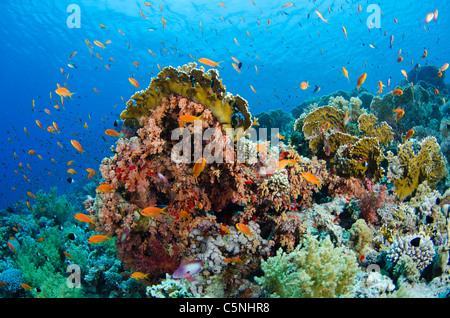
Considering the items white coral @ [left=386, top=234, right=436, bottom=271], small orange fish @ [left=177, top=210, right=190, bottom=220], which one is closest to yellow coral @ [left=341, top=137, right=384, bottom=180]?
white coral @ [left=386, top=234, right=436, bottom=271]

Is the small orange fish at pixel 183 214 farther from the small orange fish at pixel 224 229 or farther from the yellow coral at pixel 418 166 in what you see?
the yellow coral at pixel 418 166

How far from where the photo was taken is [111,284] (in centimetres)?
439

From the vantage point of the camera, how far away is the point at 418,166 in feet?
17.3

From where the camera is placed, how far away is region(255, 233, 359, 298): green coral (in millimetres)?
2686

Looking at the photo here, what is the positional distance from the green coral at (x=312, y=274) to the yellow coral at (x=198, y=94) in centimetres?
225

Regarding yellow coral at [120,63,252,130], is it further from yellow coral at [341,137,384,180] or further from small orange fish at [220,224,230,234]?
yellow coral at [341,137,384,180]

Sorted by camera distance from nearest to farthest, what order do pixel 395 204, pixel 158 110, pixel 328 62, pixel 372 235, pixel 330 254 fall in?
1. pixel 330 254
2. pixel 158 110
3. pixel 372 235
4. pixel 395 204
5. pixel 328 62

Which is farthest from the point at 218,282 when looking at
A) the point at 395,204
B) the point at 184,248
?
the point at 395,204

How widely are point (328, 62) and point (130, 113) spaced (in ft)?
211

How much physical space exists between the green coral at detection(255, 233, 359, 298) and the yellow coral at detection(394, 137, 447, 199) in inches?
138

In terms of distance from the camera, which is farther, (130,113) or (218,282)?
(130,113)

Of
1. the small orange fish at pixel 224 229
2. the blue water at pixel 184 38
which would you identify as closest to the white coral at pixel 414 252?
the small orange fish at pixel 224 229

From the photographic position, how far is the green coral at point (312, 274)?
106 inches

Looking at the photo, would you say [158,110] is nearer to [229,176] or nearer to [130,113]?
[130,113]
